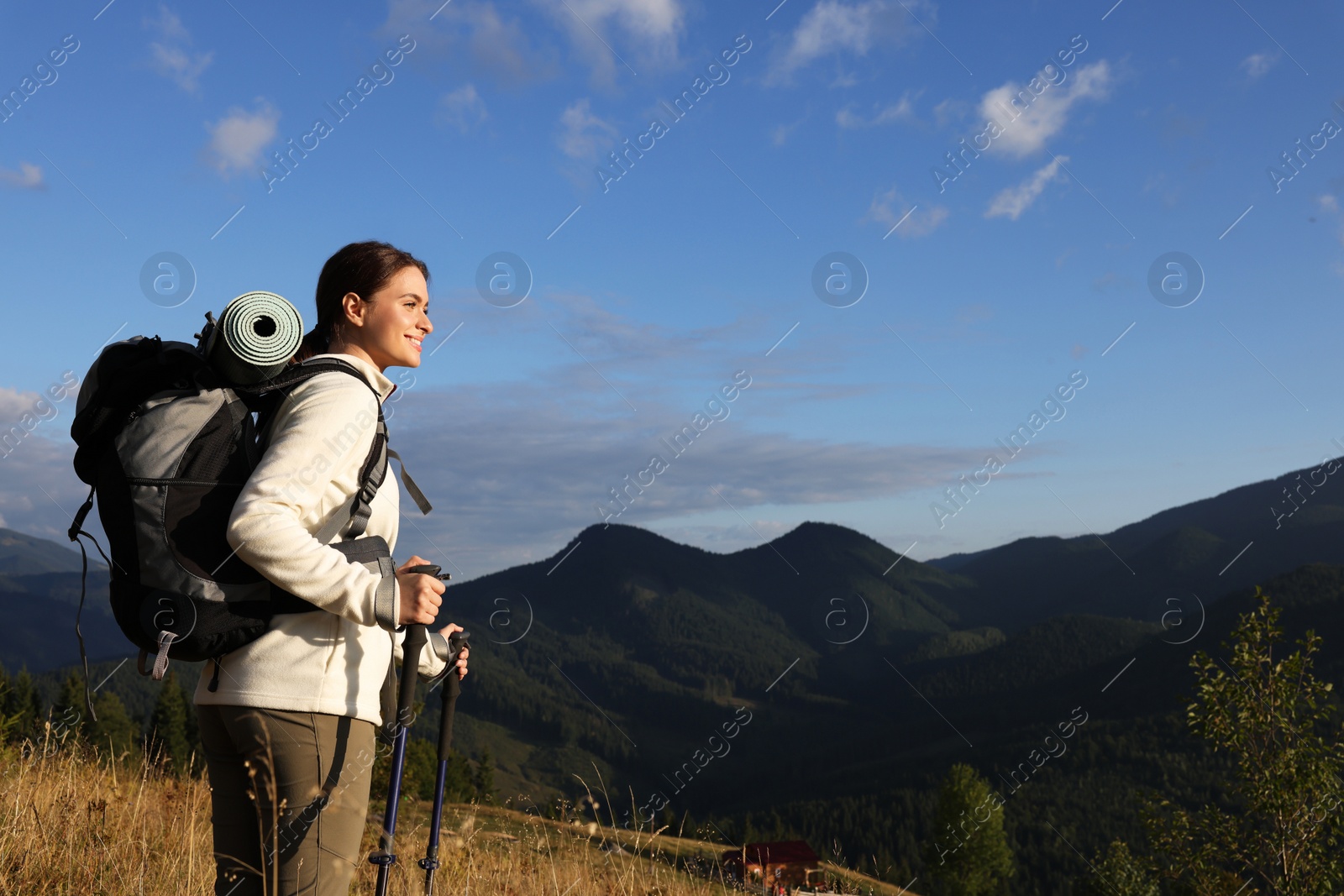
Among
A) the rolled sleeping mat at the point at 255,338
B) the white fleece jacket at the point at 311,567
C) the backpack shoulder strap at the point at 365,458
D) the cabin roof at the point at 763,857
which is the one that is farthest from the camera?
the cabin roof at the point at 763,857

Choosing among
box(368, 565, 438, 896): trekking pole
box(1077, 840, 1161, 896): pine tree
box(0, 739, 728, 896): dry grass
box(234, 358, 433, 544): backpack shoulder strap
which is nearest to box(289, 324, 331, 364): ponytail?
box(234, 358, 433, 544): backpack shoulder strap

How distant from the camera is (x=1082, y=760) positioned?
5221 inches

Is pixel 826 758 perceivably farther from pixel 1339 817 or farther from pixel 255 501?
pixel 255 501

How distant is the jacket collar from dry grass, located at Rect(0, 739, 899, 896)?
A: 205cm

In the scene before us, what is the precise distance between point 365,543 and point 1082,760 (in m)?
150

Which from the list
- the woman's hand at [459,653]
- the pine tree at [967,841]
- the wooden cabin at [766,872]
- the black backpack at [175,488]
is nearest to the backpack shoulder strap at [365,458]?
the black backpack at [175,488]

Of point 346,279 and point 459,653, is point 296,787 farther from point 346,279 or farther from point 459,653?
point 346,279

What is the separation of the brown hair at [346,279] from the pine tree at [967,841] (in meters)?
68.5

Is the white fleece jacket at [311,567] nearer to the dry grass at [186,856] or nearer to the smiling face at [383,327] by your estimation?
the smiling face at [383,327]

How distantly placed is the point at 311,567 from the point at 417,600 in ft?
0.90

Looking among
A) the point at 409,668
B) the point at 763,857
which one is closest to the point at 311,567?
the point at 409,668

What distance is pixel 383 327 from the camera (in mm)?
2588

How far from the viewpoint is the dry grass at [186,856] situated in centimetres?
373

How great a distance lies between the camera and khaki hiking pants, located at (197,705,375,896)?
85.3 inches
